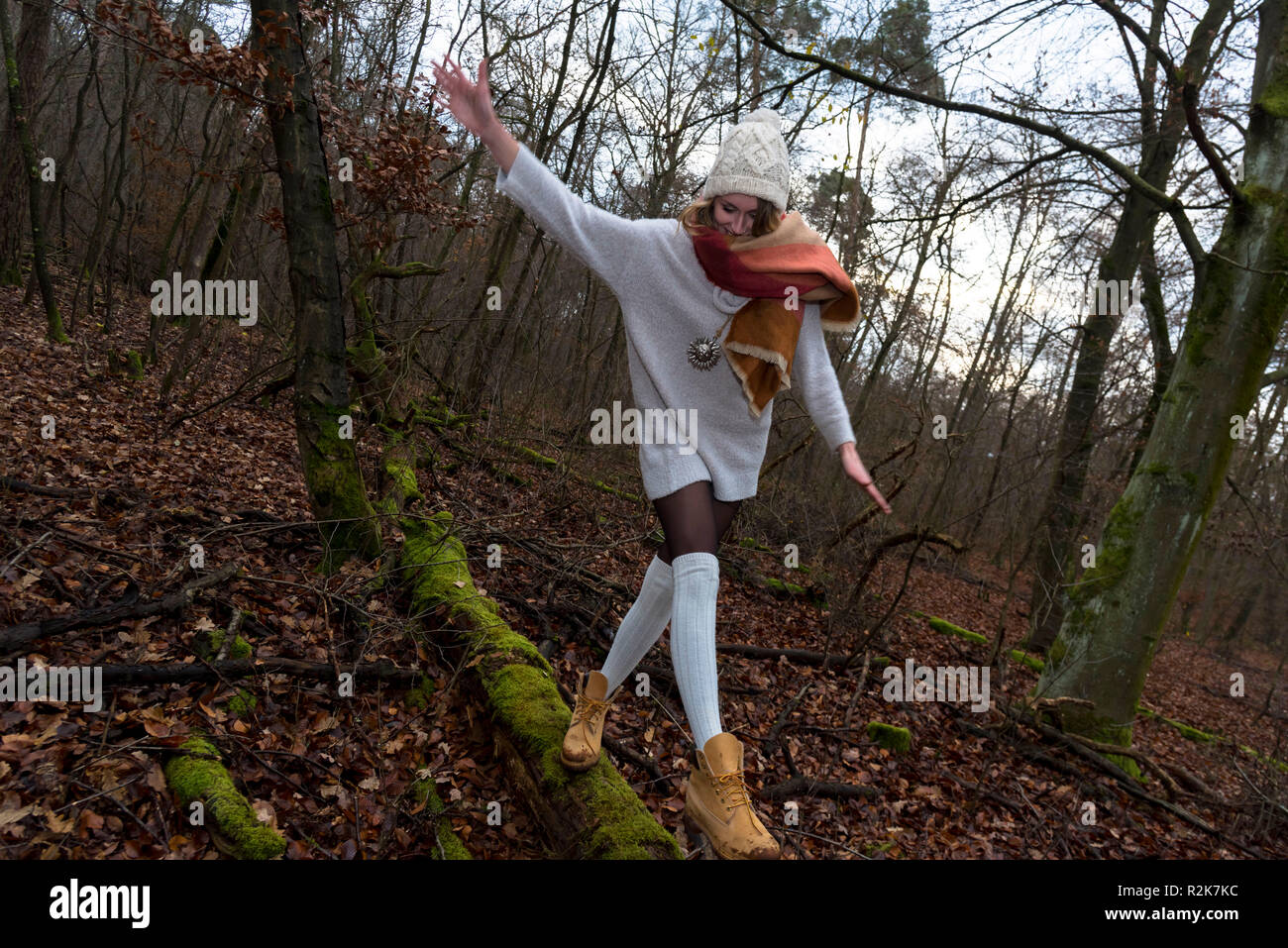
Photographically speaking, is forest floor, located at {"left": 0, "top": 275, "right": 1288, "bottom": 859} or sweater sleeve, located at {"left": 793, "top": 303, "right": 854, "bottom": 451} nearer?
sweater sleeve, located at {"left": 793, "top": 303, "right": 854, "bottom": 451}

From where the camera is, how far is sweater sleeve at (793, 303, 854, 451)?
2.49 meters

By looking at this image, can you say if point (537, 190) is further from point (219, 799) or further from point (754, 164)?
point (219, 799)

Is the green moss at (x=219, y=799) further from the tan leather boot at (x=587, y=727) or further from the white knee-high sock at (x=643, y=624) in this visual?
the white knee-high sock at (x=643, y=624)

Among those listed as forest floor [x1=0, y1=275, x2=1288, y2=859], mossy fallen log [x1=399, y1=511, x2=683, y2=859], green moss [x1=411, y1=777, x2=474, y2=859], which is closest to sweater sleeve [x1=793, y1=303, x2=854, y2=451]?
mossy fallen log [x1=399, y1=511, x2=683, y2=859]

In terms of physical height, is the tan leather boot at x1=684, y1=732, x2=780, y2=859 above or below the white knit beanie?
→ below

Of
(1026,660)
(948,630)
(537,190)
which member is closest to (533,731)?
(537,190)

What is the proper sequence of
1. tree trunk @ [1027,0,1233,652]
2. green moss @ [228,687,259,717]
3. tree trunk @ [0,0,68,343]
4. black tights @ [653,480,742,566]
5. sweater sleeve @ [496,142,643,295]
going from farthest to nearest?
1. tree trunk @ [1027,0,1233,652]
2. tree trunk @ [0,0,68,343]
3. green moss @ [228,687,259,717]
4. black tights @ [653,480,742,566]
5. sweater sleeve @ [496,142,643,295]

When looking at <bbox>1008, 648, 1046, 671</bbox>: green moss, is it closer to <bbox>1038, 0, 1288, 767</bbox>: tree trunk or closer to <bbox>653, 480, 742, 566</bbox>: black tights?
<bbox>1038, 0, 1288, 767</bbox>: tree trunk

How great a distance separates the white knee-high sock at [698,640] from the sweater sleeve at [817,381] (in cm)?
67

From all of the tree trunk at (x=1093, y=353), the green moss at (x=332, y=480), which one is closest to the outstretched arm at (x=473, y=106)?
the green moss at (x=332, y=480)

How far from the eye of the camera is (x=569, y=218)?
89.1 inches

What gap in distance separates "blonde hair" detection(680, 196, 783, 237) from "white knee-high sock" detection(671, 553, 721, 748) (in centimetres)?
111
